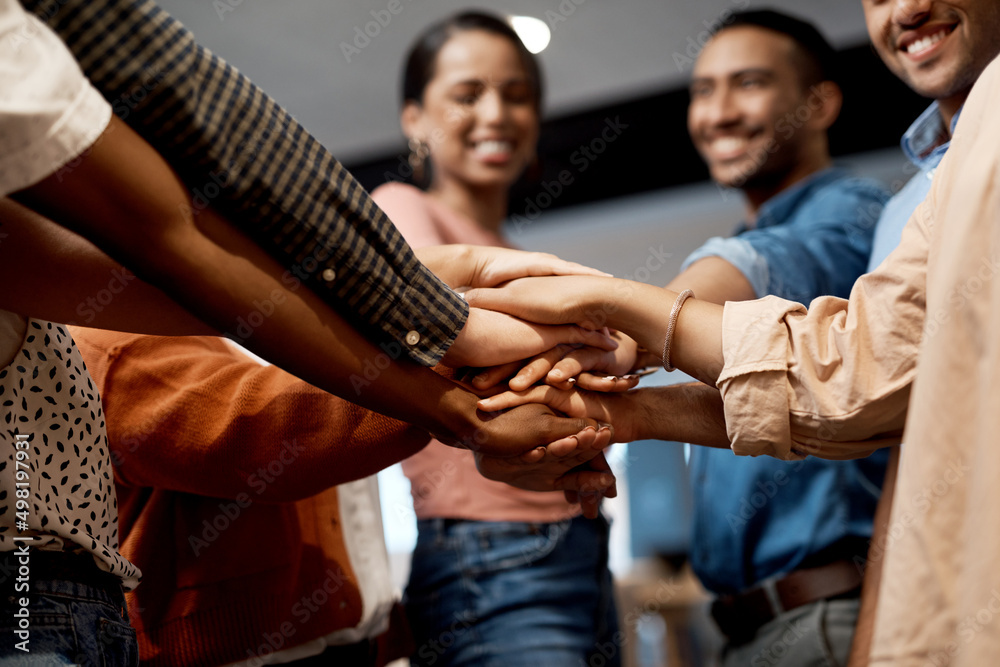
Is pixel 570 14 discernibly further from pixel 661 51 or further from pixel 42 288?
pixel 42 288

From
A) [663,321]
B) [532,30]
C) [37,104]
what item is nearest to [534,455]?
[663,321]

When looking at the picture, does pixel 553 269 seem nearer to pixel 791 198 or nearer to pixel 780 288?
pixel 780 288

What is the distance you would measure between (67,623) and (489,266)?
27.7 inches

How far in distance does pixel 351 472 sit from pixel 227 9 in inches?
119

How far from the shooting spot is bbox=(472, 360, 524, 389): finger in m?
1.14

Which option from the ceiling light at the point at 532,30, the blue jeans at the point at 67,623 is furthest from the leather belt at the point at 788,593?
the ceiling light at the point at 532,30

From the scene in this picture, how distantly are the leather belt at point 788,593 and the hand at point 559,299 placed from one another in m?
0.65

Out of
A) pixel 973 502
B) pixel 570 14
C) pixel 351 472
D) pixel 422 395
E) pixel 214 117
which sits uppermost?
pixel 570 14

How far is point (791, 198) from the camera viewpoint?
1.73 metres

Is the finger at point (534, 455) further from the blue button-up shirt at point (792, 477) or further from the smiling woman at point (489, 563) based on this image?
the blue button-up shirt at point (792, 477)

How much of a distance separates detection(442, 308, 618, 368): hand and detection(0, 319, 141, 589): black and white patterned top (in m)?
0.41

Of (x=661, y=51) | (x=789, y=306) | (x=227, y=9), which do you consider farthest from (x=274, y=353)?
(x=661, y=51)

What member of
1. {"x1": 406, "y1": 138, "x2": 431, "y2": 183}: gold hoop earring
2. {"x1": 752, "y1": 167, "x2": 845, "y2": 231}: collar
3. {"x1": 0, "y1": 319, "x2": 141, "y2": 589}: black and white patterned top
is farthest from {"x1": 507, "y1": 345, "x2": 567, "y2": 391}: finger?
{"x1": 406, "y1": 138, "x2": 431, "y2": 183}: gold hoop earring

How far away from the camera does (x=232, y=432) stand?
1.03m
